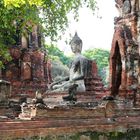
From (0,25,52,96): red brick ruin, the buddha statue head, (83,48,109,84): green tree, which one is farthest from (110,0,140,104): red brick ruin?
(83,48,109,84): green tree

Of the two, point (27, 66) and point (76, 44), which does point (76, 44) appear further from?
point (27, 66)

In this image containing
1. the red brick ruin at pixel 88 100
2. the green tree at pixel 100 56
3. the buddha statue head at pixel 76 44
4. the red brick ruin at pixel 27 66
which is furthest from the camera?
the green tree at pixel 100 56

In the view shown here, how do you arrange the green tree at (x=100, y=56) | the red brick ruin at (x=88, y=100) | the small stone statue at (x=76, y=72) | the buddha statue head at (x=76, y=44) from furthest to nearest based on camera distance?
the green tree at (x=100, y=56) → the buddha statue head at (x=76, y=44) → the small stone statue at (x=76, y=72) → the red brick ruin at (x=88, y=100)

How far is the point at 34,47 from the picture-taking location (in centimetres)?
2055

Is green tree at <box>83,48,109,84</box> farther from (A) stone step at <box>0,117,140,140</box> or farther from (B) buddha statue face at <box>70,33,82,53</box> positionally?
(A) stone step at <box>0,117,140,140</box>

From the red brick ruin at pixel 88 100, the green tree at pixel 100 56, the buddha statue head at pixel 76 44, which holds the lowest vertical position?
the red brick ruin at pixel 88 100

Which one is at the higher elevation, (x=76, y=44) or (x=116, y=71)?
(x=76, y=44)

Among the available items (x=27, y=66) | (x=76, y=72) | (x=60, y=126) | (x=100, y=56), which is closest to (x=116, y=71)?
(x=76, y=72)

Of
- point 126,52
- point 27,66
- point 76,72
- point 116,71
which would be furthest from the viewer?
point 27,66

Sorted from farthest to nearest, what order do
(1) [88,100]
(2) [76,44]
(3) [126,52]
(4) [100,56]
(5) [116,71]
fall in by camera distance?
(4) [100,56]
(2) [76,44]
(1) [88,100]
(5) [116,71]
(3) [126,52]

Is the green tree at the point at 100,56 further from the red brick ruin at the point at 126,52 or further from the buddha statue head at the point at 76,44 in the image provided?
the red brick ruin at the point at 126,52

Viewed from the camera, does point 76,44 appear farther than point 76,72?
Yes

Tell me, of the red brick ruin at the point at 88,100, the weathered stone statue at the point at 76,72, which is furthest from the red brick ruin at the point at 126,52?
the weathered stone statue at the point at 76,72

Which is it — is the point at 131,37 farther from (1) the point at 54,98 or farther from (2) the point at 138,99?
(1) the point at 54,98
